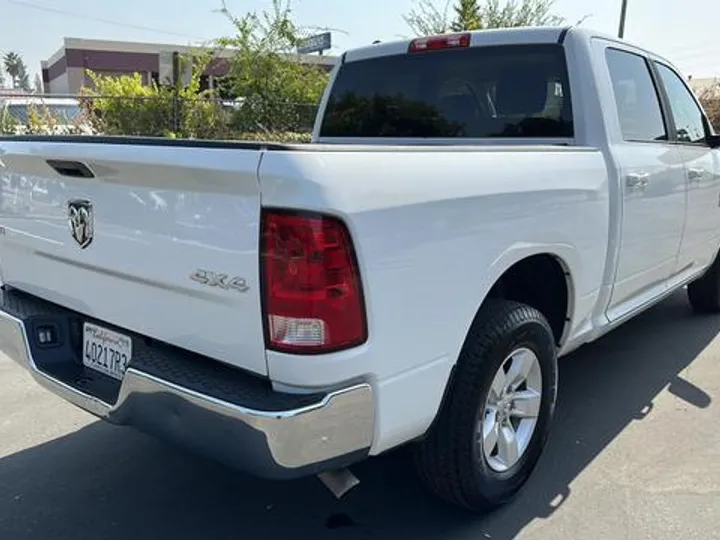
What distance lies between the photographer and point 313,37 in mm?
18188

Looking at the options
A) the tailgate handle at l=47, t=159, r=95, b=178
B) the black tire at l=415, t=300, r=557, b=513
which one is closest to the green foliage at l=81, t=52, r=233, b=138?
the tailgate handle at l=47, t=159, r=95, b=178

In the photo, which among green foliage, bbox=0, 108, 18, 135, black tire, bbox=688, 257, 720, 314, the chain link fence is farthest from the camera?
the chain link fence

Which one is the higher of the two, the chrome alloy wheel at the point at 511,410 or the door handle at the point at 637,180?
the door handle at the point at 637,180

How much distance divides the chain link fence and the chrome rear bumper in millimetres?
10944

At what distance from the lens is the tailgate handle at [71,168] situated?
2.40 meters

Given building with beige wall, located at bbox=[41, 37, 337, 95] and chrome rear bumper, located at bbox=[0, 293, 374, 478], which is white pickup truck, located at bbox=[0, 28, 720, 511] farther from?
building with beige wall, located at bbox=[41, 37, 337, 95]

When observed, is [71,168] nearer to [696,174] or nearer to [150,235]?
[150,235]

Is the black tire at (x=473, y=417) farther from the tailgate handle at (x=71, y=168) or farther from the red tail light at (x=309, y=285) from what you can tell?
the tailgate handle at (x=71, y=168)

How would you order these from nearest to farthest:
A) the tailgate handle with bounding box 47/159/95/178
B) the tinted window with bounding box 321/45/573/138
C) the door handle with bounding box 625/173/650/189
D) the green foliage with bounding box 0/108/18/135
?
the tailgate handle with bounding box 47/159/95/178
the door handle with bounding box 625/173/650/189
the tinted window with bounding box 321/45/573/138
the green foliage with bounding box 0/108/18/135

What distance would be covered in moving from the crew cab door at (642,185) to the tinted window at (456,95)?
13.0 inches

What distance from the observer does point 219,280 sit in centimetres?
205

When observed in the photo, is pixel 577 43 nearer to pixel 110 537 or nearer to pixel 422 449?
pixel 422 449

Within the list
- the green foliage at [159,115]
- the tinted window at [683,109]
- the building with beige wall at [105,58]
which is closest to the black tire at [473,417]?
the tinted window at [683,109]

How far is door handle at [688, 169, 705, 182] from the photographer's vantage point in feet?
13.5
